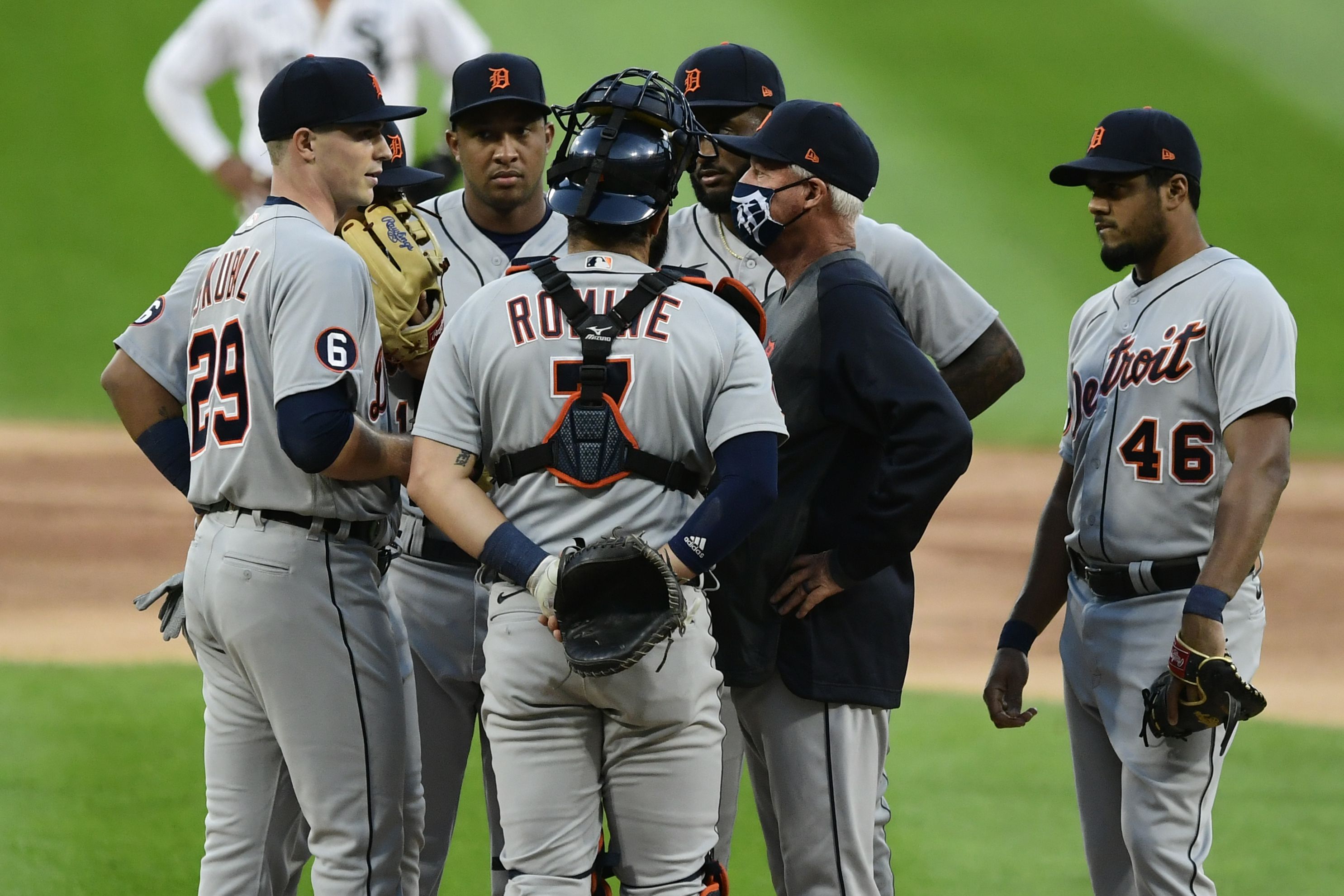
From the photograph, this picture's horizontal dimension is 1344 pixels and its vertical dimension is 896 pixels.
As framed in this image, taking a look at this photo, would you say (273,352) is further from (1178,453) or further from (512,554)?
(1178,453)

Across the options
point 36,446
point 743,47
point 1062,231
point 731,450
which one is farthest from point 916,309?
point 1062,231

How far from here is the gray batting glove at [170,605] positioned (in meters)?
3.31

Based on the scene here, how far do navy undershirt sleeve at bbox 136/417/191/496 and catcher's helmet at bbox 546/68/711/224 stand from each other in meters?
1.06

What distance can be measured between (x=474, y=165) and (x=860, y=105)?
12.5m

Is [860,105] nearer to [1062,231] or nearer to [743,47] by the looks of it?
[1062,231]

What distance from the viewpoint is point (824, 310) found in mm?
3051

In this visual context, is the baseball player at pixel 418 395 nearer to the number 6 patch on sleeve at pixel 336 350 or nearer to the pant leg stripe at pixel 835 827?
the number 6 patch on sleeve at pixel 336 350

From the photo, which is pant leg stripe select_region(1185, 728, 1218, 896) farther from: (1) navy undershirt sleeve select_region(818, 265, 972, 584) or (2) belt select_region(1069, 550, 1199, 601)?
(1) navy undershirt sleeve select_region(818, 265, 972, 584)

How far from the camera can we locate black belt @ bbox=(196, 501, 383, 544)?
3.04 m

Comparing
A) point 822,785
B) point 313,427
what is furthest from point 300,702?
point 822,785

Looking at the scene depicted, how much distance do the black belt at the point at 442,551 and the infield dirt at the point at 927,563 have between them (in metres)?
3.89

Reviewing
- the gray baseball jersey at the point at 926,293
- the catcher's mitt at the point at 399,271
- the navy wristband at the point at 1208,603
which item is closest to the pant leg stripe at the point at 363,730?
the catcher's mitt at the point at 399,271

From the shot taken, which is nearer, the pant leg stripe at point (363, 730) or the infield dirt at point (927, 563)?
the pant leg stripe at point (363, 730)

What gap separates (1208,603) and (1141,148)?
40.8 inches
